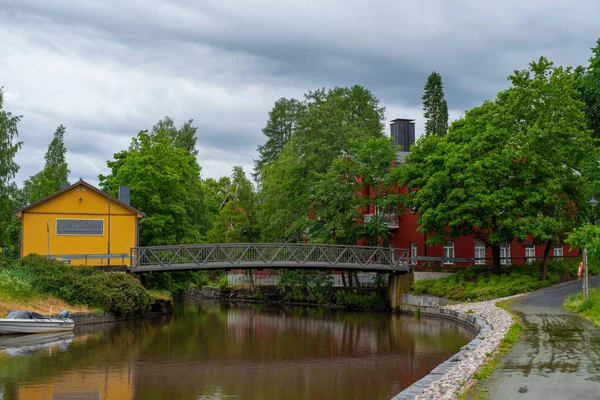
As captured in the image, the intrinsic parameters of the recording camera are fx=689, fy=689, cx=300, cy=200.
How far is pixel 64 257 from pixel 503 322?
2397cm

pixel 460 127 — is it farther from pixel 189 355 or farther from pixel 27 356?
pixel 27 356

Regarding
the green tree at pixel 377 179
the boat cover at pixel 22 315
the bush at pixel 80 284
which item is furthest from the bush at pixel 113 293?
the green tree at pixel 377 179

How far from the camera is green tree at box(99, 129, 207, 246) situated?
143 feet

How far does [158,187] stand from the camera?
44.3 m

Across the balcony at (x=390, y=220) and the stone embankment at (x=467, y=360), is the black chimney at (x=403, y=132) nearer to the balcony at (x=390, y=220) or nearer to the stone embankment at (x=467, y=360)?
the balcony at (x=390, y=220)

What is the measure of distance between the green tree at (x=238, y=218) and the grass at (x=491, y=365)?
31.6 metres

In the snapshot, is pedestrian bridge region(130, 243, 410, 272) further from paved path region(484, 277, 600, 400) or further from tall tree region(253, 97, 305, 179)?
tall tree region(253, 97, 305, 179)

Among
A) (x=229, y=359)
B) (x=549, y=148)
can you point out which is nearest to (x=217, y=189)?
(x=549, y=148)

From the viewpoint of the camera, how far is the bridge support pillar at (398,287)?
40750 mm

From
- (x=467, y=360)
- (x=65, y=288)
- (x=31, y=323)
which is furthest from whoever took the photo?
(x=65, y=288)

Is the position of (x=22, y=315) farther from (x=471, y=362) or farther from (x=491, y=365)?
(x=491, y=365)

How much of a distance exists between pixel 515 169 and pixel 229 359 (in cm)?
2115

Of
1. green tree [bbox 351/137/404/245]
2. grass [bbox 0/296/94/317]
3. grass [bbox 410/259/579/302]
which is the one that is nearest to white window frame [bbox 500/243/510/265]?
grass [bbox 410/259/579/302]

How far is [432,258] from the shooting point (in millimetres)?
40781
